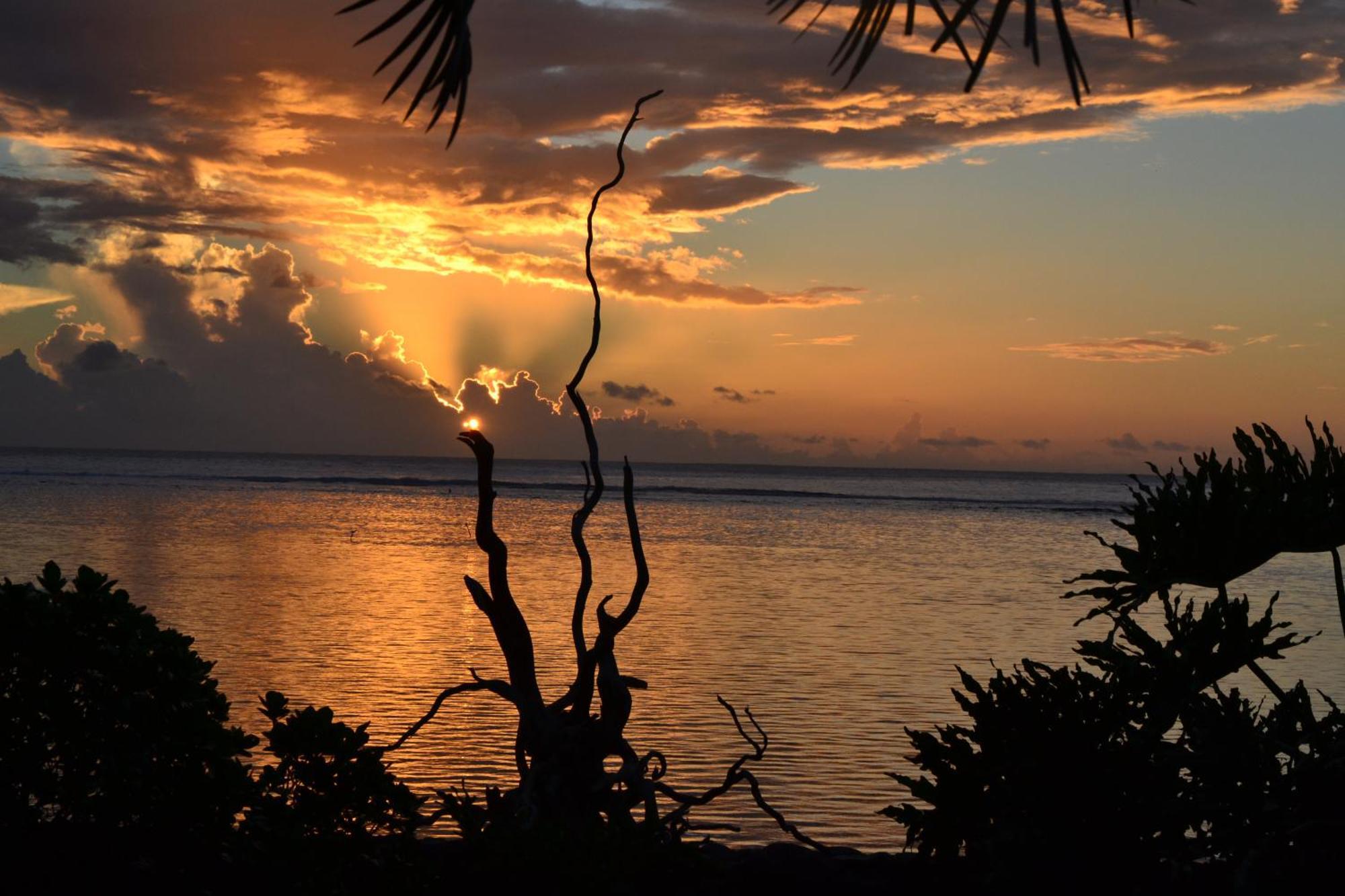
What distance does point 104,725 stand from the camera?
5.65 m

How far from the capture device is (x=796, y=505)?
61.2m

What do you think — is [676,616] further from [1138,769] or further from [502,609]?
[1138,769]

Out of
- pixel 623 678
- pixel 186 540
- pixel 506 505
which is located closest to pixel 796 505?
pixel 506 505

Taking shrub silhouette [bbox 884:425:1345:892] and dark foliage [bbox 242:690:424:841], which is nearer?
dark foliage [bbox 242:690:424:841]

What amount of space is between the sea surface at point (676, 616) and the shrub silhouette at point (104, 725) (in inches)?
133

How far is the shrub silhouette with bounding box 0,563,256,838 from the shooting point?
221 inches

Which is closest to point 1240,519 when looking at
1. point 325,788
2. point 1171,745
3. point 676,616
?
point 1171,745

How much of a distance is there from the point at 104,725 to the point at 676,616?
12580mm

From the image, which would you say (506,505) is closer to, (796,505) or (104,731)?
(796,505)

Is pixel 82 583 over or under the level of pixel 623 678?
over

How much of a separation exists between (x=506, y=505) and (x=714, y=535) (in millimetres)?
19974

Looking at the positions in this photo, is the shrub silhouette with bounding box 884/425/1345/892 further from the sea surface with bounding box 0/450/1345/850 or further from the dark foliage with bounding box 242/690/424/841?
the dark foliage with bounding box 242/690/424/841

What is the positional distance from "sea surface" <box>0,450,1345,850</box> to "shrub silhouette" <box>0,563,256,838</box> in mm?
3370

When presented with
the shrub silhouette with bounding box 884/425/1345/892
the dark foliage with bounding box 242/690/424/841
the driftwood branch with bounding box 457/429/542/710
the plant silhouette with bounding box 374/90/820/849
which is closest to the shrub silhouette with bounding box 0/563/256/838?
the dark foliage with bounding box 242/690/424/841
